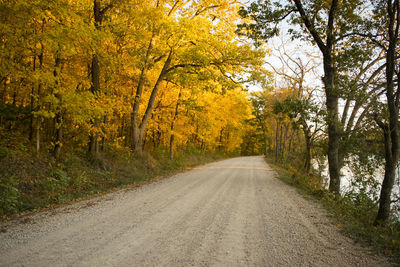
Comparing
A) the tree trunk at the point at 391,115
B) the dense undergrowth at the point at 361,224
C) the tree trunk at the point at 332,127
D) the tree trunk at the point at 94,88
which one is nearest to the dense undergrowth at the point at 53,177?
the tree trunk at the point at 94,88

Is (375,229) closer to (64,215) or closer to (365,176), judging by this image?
(365,176)

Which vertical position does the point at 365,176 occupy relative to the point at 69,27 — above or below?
below

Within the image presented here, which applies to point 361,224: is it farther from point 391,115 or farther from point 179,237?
point 179,237

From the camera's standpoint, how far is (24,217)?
5270 millimetres

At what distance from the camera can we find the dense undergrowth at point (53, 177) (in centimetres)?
610

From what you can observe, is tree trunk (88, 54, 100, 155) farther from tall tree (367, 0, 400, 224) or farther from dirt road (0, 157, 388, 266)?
tall tree (367, 0, 400, 224)

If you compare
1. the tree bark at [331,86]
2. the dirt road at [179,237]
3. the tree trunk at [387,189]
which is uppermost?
the tree bark at [331,86]

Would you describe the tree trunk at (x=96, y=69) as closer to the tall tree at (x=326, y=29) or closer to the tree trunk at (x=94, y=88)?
the tree trunk at (x=94, y=88)

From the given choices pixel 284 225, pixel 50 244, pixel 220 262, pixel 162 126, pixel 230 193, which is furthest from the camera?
pixel 162 126

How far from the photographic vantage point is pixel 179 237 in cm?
417

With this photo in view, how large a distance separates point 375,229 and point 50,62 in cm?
1133

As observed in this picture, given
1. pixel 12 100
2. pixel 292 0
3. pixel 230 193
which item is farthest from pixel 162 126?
pixel 292 0

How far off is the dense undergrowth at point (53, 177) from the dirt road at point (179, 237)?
40.6 inches

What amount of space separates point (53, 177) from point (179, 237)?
5807 millimetres
